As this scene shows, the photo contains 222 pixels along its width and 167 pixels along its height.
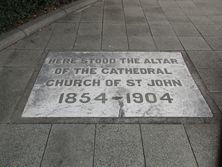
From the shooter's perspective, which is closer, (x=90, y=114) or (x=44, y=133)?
(x=44, y=133)

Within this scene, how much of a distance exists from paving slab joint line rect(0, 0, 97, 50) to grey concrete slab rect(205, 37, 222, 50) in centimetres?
315

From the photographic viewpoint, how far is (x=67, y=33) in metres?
6.23

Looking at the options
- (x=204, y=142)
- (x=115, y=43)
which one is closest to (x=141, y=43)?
(x=115, y=43)

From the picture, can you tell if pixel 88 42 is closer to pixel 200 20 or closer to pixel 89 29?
pixel 89 29

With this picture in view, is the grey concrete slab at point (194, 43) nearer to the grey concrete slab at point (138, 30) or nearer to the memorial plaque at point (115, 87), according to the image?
the memorial plaque at point (115, 87)

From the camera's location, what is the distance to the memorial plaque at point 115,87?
3.94 meters

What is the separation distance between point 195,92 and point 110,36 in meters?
2.36

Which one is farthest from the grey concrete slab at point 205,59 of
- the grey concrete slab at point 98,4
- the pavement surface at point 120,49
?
the grey concrete slab at point 98,4

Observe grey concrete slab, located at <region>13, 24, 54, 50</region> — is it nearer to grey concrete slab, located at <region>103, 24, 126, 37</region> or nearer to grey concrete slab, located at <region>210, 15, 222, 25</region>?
grey concrete slab, located at <region>103, 24, 126, 37</region>

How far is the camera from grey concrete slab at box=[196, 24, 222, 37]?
246 inches

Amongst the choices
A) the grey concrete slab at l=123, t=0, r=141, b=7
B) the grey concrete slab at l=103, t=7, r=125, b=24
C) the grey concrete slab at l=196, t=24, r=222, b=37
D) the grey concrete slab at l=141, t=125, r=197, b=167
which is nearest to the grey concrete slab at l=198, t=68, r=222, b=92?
the grey concrete slab at l=141, t=125, r=197, b=167

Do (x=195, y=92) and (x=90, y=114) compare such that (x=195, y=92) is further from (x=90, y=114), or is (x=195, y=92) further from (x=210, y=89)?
(x=90, y=114)

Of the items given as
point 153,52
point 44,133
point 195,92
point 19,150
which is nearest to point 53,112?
point 44,133

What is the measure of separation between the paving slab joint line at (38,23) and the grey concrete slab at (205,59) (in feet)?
9.89
